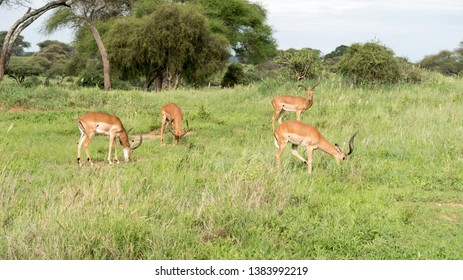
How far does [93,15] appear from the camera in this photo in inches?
1094

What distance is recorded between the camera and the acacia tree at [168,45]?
30.6 m

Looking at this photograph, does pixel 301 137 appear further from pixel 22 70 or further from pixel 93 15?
pixel 22 70

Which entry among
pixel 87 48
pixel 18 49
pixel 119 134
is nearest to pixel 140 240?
pixel 119 134

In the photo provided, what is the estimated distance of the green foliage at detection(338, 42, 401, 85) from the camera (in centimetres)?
2053

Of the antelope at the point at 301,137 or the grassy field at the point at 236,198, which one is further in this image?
the antelope at the point at 301,137

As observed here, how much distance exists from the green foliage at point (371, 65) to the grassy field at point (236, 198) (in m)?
7.18

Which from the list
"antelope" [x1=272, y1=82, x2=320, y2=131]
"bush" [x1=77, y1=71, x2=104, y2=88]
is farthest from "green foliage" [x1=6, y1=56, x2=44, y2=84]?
"antelope" [x1=272, y1=82, x2=320, y2=131]

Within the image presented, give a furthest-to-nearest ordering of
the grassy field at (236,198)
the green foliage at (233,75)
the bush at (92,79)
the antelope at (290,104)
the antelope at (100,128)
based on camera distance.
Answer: the green foliage at (233,75) → the bush at (92,79) → the antelope at (290,104) → the antelope at (100,128) → the grassy field at (236,198)

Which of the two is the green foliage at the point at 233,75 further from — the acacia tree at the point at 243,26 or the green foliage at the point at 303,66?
the green foliage at the point at 303,66

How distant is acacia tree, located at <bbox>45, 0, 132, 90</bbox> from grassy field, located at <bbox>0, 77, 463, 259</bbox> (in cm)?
1468

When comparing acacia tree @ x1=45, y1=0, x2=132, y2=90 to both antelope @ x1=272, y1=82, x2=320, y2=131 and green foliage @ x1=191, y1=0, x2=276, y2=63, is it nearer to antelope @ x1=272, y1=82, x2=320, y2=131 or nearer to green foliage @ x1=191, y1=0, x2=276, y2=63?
green foliage @ x1=191, y1=0, x2=276, y2=63

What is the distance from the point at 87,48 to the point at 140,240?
122 feet

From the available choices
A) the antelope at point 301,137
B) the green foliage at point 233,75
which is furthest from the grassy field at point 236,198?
the green foliage at point 233,75

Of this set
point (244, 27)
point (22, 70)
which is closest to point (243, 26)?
point (244, 27)
